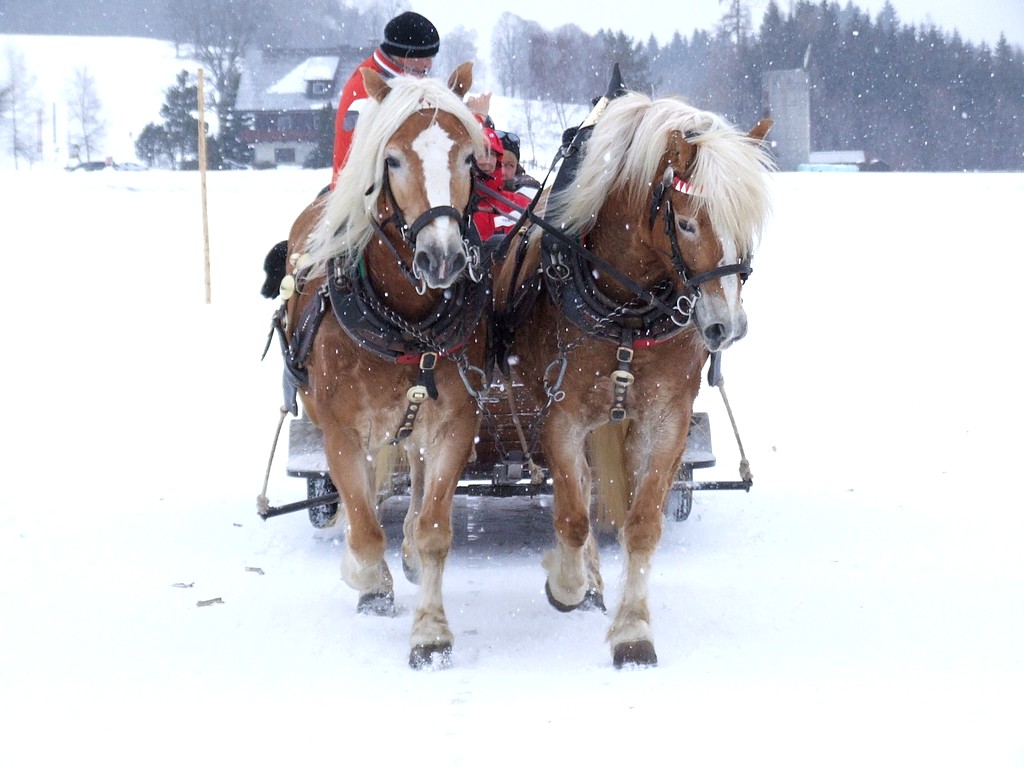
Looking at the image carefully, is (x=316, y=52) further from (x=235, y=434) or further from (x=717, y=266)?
(x=717, y=266)

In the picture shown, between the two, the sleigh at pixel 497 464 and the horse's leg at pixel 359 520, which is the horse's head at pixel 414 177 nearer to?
the horse's leg at pixel 359 520

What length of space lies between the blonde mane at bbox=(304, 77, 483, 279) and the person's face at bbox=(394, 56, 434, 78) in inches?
38.9

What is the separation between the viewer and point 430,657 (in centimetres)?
416

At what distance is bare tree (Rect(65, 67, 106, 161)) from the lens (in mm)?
50969

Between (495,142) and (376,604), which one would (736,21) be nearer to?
(495,142)

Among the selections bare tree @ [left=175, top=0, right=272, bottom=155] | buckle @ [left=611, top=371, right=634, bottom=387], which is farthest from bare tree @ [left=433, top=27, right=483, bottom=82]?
buckle @ [left=611, top=371, right=634, bottom=387]

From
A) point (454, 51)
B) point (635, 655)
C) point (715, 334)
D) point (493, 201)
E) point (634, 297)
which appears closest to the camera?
point (715, 334)

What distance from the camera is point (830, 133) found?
44.5 m

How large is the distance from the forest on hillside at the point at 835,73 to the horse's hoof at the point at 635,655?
99.6ft

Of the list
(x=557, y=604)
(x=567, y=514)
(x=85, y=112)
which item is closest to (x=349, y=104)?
(x=567, y=514)

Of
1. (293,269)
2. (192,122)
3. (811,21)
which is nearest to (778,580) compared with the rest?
(293,269)

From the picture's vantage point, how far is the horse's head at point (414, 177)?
144 inches

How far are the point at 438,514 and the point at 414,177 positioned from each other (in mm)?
1207

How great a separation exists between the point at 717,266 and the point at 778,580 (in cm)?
209
